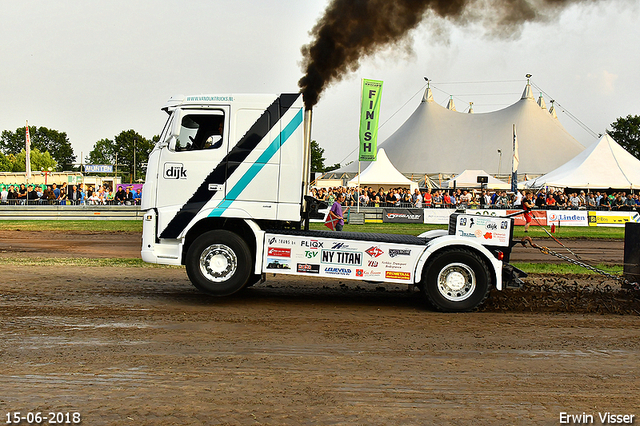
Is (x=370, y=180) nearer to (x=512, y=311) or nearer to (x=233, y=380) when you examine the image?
(x=512, y=311)

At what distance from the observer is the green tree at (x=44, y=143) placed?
16162 cm

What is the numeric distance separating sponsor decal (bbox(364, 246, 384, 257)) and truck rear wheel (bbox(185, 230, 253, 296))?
1752 millimetres

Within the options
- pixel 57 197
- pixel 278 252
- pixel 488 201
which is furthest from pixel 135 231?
pixel 488 201

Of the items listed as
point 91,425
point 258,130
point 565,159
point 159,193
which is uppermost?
point 565,159

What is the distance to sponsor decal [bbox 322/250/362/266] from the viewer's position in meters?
7.83

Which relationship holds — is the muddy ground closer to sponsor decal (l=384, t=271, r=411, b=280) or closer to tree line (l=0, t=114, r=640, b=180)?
sponsor decal (l=384, t=271, r=411, b=280)

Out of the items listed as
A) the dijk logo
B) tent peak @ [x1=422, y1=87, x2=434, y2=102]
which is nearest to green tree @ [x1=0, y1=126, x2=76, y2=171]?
tent peak @ [x1=422, y1=87, x2=434, y2=102]

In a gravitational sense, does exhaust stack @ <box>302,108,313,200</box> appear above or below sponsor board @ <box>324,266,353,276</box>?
above

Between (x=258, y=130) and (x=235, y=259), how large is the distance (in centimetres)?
195

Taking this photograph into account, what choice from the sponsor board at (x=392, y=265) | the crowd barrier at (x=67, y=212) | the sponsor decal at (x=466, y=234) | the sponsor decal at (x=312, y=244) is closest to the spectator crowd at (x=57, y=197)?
the crowd barrier at (x=67, y=212)

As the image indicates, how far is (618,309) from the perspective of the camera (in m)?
7.99

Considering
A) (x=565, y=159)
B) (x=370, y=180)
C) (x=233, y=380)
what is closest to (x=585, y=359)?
(x=233, y=380)

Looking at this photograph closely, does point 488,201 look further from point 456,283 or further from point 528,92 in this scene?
point 528,92

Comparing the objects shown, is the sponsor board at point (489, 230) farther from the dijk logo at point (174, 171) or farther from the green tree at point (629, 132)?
the green tree at point (629, 132)
